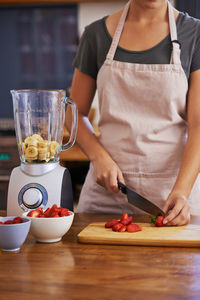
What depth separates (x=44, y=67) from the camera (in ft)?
13.2

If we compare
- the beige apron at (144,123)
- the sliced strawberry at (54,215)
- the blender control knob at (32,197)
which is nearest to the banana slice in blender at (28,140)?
the blender control knob at (32,197)

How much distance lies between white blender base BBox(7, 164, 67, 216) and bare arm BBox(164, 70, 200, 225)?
294mm

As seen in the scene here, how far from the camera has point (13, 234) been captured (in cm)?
95

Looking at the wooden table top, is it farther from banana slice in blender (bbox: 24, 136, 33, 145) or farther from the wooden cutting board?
banana slice in blender (bbox: 24, 136, 33, 145)

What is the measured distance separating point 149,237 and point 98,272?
22 cm

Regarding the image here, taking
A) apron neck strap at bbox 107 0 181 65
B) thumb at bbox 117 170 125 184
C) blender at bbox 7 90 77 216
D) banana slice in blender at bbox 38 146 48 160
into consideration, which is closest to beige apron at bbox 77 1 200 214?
apron neck strap at bbox 107 0 181 65

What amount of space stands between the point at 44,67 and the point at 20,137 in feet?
9.33

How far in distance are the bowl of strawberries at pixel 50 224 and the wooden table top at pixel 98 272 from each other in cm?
2

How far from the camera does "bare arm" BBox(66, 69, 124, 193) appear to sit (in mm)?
1338

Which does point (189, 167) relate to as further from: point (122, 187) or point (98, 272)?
point (98, 272)

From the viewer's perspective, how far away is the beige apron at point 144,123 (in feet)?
4.63

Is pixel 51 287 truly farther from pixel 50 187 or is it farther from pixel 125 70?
pixel 125 70

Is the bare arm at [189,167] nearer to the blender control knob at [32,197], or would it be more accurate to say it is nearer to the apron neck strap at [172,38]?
the apron neck strap at [172,38]

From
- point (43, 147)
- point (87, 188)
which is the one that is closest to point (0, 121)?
point (87, 188)
